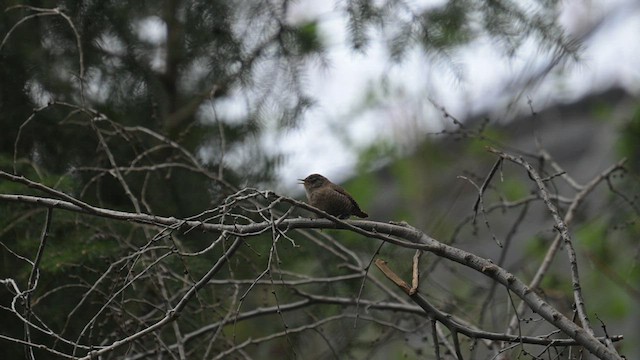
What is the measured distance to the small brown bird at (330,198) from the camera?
3.07 metres

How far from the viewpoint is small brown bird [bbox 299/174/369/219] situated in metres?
3.07

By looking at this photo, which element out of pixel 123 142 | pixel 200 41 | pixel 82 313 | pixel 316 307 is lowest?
pixel 82 313

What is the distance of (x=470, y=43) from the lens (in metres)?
4.13

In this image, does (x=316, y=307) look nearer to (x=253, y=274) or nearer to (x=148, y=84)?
(x=253, y=274)

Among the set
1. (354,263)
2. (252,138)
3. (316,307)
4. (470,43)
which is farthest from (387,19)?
(316,307)

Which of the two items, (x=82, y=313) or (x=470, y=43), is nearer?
(x=82, y=313)

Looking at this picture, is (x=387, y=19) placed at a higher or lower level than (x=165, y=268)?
higher

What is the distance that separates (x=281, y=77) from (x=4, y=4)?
129 centimetres

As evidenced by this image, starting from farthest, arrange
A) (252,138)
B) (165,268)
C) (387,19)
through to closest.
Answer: (252,138)
(387,19)
(165,268)

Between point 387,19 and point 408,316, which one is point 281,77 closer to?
point 387,19

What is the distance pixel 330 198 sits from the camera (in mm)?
3078

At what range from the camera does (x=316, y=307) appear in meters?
4.16

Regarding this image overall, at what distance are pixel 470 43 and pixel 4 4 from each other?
2128 millimetres

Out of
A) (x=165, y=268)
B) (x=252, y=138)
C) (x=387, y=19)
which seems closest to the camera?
(x=165, y=268)
